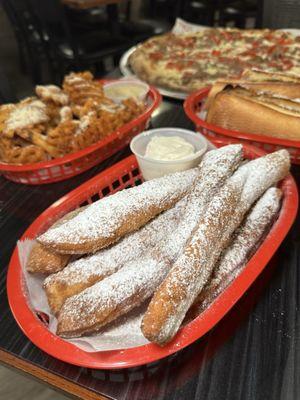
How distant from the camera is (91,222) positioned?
0.80m

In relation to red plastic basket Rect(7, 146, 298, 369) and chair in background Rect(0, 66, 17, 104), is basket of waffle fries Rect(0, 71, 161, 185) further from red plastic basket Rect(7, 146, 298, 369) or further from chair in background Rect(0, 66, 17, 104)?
chair in background Rect(0, 66, 17, 104)

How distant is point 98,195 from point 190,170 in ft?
0.86

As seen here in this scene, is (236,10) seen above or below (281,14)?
below

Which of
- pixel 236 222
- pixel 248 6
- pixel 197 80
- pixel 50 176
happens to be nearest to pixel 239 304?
pixel 236 222

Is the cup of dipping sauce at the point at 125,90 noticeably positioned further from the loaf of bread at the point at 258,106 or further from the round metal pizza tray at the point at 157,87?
the loaf of bread at the point at 258,106

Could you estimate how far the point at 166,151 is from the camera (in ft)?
3.58

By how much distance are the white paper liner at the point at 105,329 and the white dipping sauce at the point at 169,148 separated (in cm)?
46

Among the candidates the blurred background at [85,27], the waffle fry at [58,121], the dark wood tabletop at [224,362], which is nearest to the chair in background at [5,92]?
the waffle fry at [58,121]

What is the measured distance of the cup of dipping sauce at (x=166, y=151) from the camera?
104cm

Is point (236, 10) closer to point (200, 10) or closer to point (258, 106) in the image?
point (200, 10)

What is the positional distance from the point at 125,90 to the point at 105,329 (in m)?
1.16

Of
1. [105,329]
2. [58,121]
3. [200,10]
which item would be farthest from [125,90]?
[200,10]

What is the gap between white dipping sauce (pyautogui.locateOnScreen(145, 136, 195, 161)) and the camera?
42.3 inches

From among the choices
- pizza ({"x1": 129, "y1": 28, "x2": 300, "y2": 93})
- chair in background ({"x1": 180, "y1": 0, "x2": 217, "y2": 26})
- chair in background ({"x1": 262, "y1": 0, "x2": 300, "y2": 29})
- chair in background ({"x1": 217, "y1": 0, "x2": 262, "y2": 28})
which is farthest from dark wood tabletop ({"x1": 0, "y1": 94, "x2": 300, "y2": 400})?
chair in background ({"x1": 180, "y1": 0, "x2": 217, "y2": 26})
